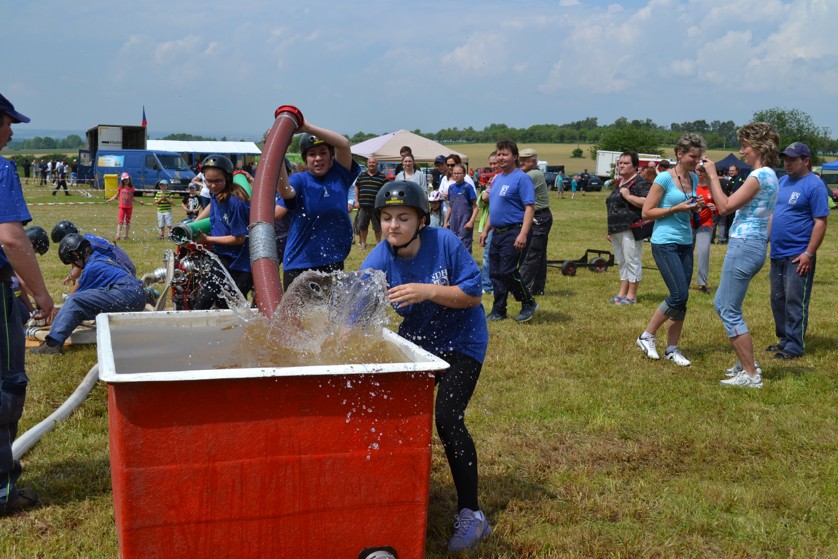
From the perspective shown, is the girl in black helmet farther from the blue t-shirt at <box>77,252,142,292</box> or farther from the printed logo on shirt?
the printed logo on shirt

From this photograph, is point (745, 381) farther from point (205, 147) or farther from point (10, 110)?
point (205, 147)

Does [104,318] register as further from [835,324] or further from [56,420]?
[835,324]

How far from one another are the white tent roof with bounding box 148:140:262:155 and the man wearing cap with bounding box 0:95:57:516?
151 ft

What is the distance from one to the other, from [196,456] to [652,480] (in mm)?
3013

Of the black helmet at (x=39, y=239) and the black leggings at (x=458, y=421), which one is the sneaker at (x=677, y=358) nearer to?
the black leggings at (x=458, y=421)

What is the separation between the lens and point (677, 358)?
7723 millimetres

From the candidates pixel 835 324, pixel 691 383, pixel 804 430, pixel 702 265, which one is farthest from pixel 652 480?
pixel 702 265

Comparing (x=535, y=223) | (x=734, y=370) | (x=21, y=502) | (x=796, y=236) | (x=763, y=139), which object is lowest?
(x=21, y=502)

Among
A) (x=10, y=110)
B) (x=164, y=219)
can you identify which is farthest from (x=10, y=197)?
(x=164, y=219)

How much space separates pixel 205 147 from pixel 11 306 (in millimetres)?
48468

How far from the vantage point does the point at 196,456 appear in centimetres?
293

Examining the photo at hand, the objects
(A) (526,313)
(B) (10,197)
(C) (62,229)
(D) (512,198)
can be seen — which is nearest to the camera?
(B) (10,197)

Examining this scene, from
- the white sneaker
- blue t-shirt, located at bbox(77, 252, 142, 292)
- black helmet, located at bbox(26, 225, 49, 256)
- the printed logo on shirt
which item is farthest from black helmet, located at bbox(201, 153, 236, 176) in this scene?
the white sneaker

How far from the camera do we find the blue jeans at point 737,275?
6.64m
